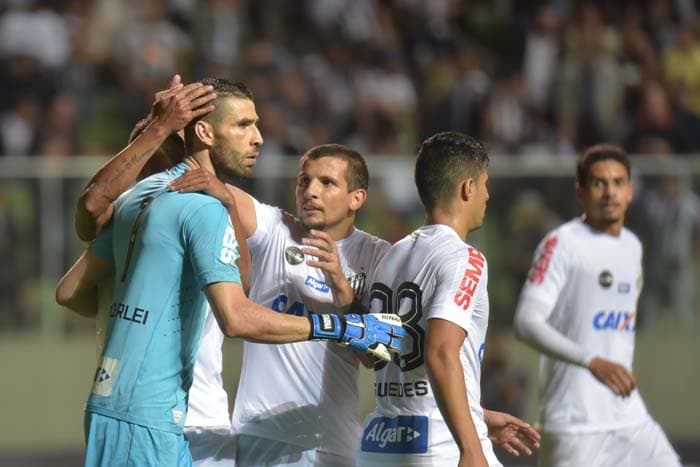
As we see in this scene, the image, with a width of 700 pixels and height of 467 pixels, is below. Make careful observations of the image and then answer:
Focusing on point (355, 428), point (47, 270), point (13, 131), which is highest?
point (13, 131)

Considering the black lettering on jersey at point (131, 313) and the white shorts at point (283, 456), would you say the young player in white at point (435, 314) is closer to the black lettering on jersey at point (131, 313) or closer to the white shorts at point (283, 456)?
the white shorts at point (283, 456)

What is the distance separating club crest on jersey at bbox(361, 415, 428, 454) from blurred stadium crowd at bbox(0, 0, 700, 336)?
7039mm

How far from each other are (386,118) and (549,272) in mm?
7333

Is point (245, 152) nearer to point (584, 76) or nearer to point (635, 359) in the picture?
point (635, 359)

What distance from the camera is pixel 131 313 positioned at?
488cm

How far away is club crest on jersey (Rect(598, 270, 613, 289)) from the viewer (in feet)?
24.3

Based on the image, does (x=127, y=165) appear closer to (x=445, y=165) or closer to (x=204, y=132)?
(x=204, y=132)

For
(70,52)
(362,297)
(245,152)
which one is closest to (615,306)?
(362,297)

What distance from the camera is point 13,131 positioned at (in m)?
13.7

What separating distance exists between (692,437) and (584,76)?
4521 millimetres

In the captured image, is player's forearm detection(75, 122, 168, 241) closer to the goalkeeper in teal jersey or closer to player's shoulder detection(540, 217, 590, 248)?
the goalkeeper in teal jersey

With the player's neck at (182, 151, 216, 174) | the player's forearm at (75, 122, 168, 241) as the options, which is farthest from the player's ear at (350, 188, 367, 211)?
the player's forearm at (75, 122, 168, 241)

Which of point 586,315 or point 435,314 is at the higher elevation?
point 586,315

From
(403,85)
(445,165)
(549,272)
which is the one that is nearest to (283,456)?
(445,165)
